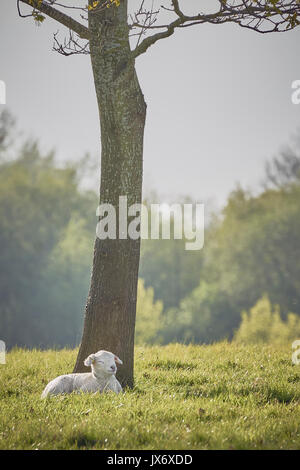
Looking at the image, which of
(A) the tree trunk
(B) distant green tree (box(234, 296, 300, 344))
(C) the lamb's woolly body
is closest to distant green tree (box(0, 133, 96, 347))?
(B) distant green tree (box(234, 296, 300, 344))

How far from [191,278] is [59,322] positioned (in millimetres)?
15956

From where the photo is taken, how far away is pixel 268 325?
39281 mm

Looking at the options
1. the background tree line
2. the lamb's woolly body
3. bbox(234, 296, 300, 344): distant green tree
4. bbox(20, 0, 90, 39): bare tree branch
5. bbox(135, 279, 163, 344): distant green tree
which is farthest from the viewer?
the background tree line

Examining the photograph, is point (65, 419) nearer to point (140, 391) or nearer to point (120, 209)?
point (140, 391)

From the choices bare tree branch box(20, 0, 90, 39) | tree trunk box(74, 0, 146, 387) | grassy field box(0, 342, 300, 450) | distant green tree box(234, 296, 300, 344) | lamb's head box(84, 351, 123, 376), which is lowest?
distant green tree box(234, 296, 300, 344)

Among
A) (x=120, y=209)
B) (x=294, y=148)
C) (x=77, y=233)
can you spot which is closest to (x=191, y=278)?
(x=77, y=233)

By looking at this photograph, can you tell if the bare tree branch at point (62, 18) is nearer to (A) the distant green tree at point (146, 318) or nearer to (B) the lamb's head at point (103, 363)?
(B) the lamb's head at point (103, 363)

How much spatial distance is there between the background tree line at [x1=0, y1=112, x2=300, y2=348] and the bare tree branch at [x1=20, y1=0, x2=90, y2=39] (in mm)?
34796

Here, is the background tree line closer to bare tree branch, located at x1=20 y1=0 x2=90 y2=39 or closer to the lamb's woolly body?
bare tree branch, located at x1=20 y1=0 x2=90 y2=39

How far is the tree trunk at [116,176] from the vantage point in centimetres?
641

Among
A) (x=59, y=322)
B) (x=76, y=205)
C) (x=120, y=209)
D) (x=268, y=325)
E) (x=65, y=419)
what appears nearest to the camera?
(x=65, y=419)

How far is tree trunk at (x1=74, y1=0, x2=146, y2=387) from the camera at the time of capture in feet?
21.0

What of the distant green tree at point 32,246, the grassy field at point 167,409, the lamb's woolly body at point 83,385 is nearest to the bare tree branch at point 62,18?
the lamb's woolly body at point 83,385
